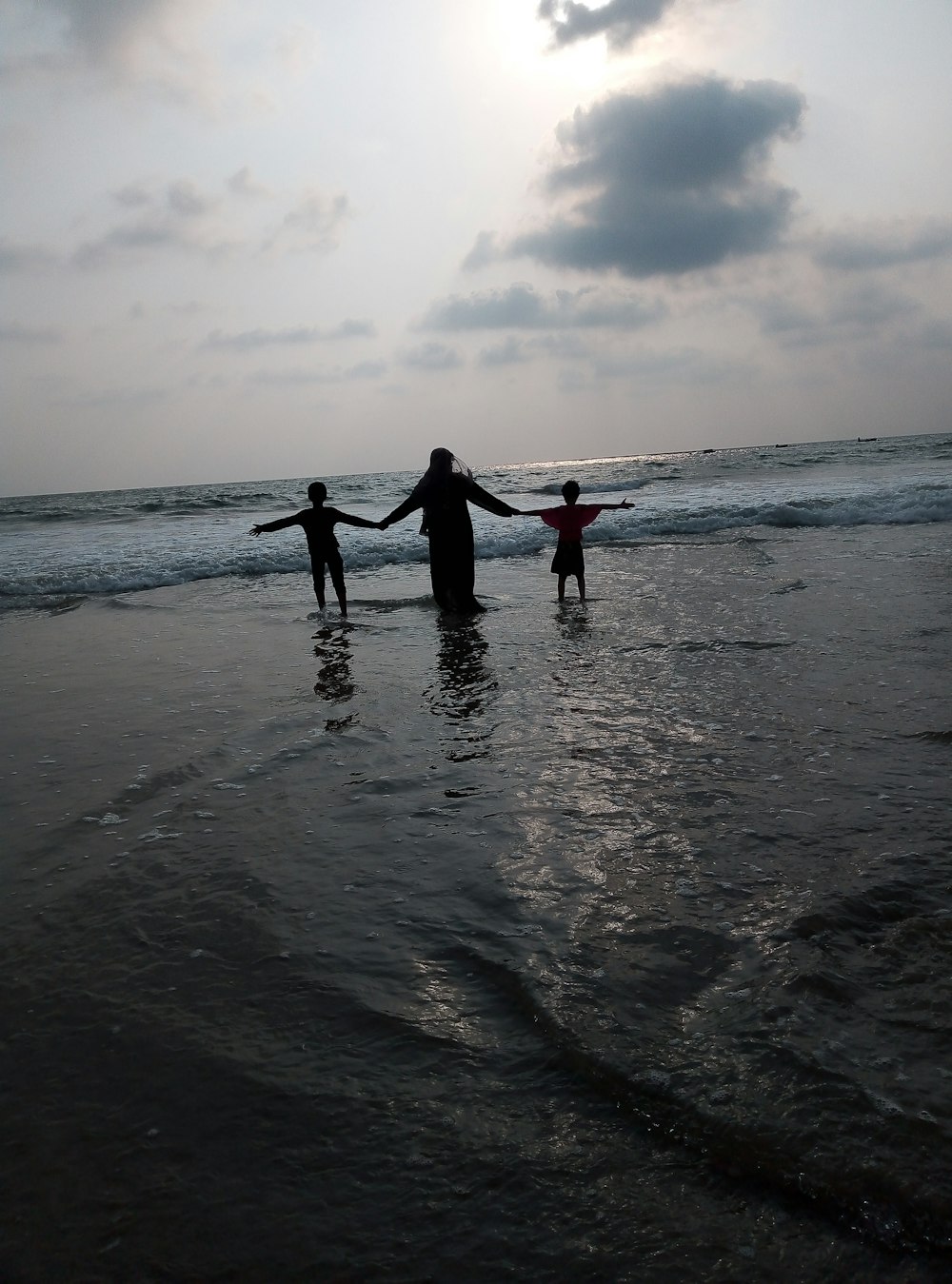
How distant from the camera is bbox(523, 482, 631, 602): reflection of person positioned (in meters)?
9.77

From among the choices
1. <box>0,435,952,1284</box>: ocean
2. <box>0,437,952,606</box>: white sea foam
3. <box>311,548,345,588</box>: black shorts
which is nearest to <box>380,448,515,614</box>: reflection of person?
<box>311,548,345,588</box>: black shorts

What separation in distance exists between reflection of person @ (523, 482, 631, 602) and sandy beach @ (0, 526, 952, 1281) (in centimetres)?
471

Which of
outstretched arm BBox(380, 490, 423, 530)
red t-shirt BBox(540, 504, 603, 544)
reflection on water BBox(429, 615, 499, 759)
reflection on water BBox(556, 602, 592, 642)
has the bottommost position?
reflection on water BBox(429, 615, 499, 759)

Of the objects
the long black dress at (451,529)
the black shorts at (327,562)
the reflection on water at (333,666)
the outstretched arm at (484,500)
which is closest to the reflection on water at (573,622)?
the long black dress at (451,529)

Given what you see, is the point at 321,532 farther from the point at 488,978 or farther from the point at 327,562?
the point at 488,978

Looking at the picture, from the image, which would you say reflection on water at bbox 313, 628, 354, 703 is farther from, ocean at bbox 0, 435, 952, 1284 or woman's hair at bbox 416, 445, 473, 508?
woman's hair at bbox 416, 445, 473, 508

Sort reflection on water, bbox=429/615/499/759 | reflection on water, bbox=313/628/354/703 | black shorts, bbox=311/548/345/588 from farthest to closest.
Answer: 1. black shorts, bbox=311/548/345/588
2. reflection on water, bbox=313/628/354/703
3. reflection on water, bbox=429/615/499/759

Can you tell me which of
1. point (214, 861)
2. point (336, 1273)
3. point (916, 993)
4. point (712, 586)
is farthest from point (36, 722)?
point (712, 586)

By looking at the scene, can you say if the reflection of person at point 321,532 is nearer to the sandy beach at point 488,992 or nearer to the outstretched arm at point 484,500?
the outstretched arm at point 484,500

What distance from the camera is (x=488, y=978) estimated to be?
8.05ft

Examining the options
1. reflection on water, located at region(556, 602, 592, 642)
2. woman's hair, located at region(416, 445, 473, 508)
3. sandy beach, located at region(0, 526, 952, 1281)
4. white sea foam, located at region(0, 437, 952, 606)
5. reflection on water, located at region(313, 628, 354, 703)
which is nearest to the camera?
sandy beach, located at region(0, 526, 952, 1281)

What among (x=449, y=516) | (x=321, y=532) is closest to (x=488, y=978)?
(x=449, y=516)

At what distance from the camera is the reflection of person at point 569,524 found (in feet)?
32.1

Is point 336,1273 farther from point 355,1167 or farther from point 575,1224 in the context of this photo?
point 575,1224
